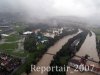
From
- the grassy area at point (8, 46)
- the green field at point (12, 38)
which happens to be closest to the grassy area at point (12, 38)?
the green field at point (12, 38)

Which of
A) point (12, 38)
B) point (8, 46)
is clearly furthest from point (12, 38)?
point (8, 46)

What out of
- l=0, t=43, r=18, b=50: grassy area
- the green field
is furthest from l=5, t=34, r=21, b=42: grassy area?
l=0, t=43, r=18, b=50: grassy area

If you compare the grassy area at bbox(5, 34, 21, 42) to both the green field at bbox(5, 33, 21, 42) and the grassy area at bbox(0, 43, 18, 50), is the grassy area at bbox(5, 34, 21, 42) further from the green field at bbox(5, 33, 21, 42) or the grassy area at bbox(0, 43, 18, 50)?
the grassy area at bbox(0, 43, 18, 50)

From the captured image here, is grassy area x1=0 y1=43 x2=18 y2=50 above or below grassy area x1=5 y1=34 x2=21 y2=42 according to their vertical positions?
below

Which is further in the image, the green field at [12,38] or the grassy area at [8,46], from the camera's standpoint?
the green field at [12,38]

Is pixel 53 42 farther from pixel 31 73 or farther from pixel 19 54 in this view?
pixel 31 73

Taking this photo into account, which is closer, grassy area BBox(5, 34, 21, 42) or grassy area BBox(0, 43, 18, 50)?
grassy area BBox(0, 43, 18, 50)

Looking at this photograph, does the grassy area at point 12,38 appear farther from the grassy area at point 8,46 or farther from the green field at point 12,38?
the grassy area at point 8,46

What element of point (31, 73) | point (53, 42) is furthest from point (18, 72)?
point (53, 42)

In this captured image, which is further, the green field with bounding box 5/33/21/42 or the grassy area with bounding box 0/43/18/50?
the green field with bounding box 5/33/21/42

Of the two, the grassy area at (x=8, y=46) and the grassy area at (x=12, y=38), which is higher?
the grassy area at (x=12, y=38)

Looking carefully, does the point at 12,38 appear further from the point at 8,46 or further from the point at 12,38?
the point at 8,46
